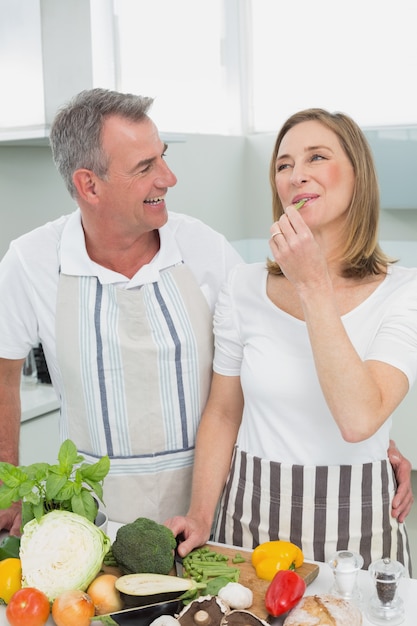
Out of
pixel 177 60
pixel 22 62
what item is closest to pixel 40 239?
pixel 22 62

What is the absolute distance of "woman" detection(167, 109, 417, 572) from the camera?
142cm

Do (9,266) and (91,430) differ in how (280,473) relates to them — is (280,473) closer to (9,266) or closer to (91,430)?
(91,430)

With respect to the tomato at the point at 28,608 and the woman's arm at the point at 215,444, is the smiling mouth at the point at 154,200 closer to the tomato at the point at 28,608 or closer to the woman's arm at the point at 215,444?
the woman's arm at the point at 215,444

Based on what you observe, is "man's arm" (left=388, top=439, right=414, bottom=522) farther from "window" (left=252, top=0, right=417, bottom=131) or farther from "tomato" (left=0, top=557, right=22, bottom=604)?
"window" (left=252, top=0, right=417, bottom=131)

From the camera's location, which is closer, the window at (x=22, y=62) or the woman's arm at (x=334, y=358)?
the woman's arm at (x=334, y=358)

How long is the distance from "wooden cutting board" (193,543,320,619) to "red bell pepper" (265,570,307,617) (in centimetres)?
2

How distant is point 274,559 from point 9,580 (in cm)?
39

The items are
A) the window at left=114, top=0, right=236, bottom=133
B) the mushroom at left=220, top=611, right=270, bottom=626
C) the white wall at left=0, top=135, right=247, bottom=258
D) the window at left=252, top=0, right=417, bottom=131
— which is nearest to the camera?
the mushroom at left=220, top=611, right=270, bottom=626

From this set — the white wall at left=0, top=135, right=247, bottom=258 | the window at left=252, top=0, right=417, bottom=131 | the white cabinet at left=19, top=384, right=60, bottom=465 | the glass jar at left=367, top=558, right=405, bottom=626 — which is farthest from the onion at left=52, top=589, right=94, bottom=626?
the window at left=252, top=0, right=417, bottom=131

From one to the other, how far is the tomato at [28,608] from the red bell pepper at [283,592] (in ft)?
1.02

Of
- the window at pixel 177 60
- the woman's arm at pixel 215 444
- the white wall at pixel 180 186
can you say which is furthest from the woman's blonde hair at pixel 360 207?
the window at pixel 177 60

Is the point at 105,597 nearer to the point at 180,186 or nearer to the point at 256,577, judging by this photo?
the point at 256,577

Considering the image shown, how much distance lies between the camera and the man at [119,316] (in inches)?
67.1

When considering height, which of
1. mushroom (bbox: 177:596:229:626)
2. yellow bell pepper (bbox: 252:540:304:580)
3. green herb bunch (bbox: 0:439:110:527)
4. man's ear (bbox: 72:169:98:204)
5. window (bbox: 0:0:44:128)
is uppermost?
window (bbox: 0:0:44:128)
